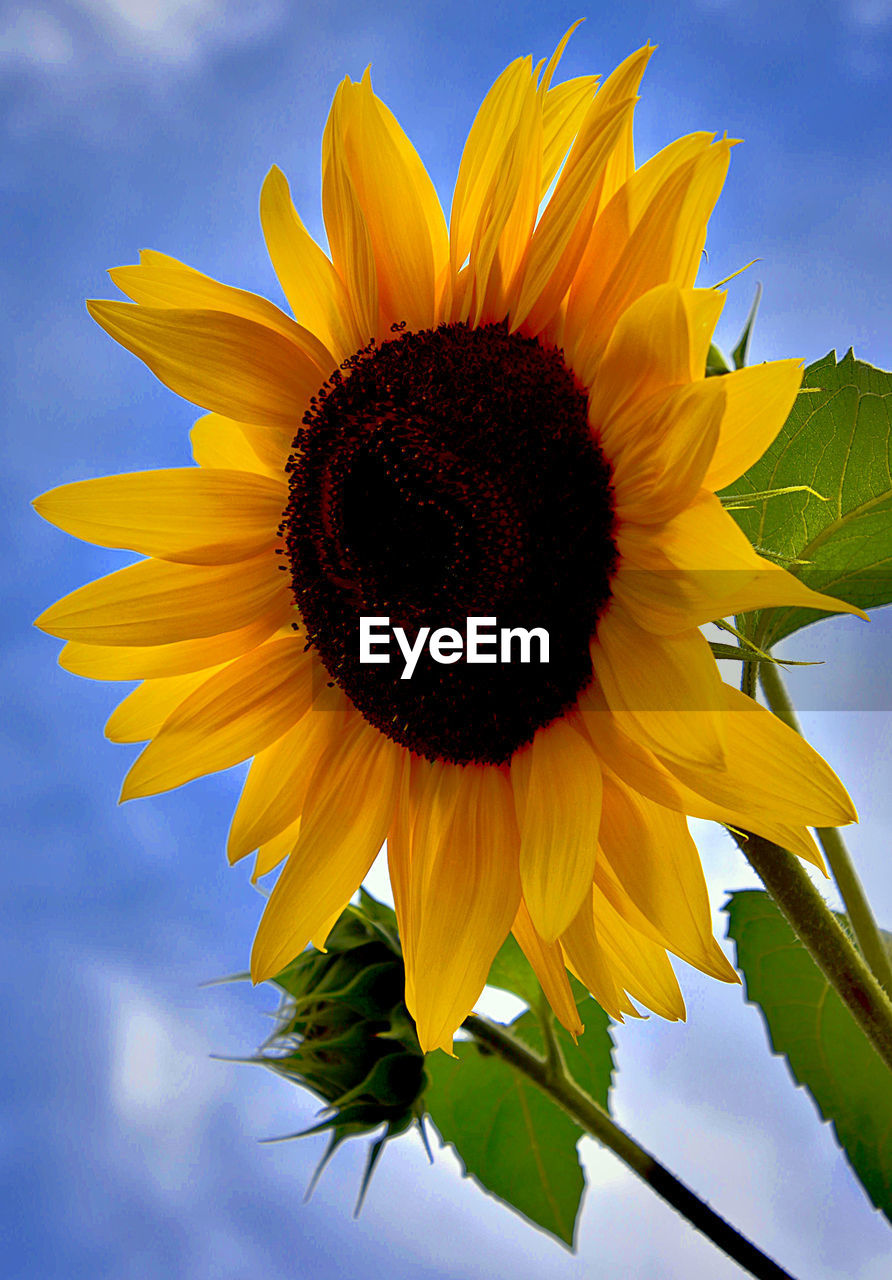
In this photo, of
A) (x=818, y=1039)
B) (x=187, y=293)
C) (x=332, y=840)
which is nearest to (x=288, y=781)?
(x=332, y=840)

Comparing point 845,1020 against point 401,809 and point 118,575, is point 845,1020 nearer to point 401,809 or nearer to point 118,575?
point 401,809

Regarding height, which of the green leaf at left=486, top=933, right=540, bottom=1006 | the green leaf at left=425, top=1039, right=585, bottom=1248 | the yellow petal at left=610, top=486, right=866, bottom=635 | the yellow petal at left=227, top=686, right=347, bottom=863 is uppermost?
the yellow petal at left=610, top=486, right=866, bottom=635

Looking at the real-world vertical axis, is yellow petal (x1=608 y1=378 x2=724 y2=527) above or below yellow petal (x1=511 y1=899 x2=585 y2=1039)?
above

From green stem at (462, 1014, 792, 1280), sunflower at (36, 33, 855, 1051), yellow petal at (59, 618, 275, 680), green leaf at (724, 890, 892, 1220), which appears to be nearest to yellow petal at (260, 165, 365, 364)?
sunflower at (36, 33, 855, 1051)

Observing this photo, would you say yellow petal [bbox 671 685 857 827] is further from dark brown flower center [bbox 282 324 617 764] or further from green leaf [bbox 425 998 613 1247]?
green leaf [bbox 425 998 613 1247]

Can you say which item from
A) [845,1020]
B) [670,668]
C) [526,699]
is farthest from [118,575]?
[845,1020]

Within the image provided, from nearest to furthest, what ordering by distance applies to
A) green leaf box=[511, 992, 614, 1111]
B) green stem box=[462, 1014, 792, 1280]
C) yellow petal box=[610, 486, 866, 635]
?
1. yellow petal box=[610, 486, 866, 635]
2. green stem box=[462, 1014, 792, 1280]
3. green leaf box=[511, 992, 614, 1111]
